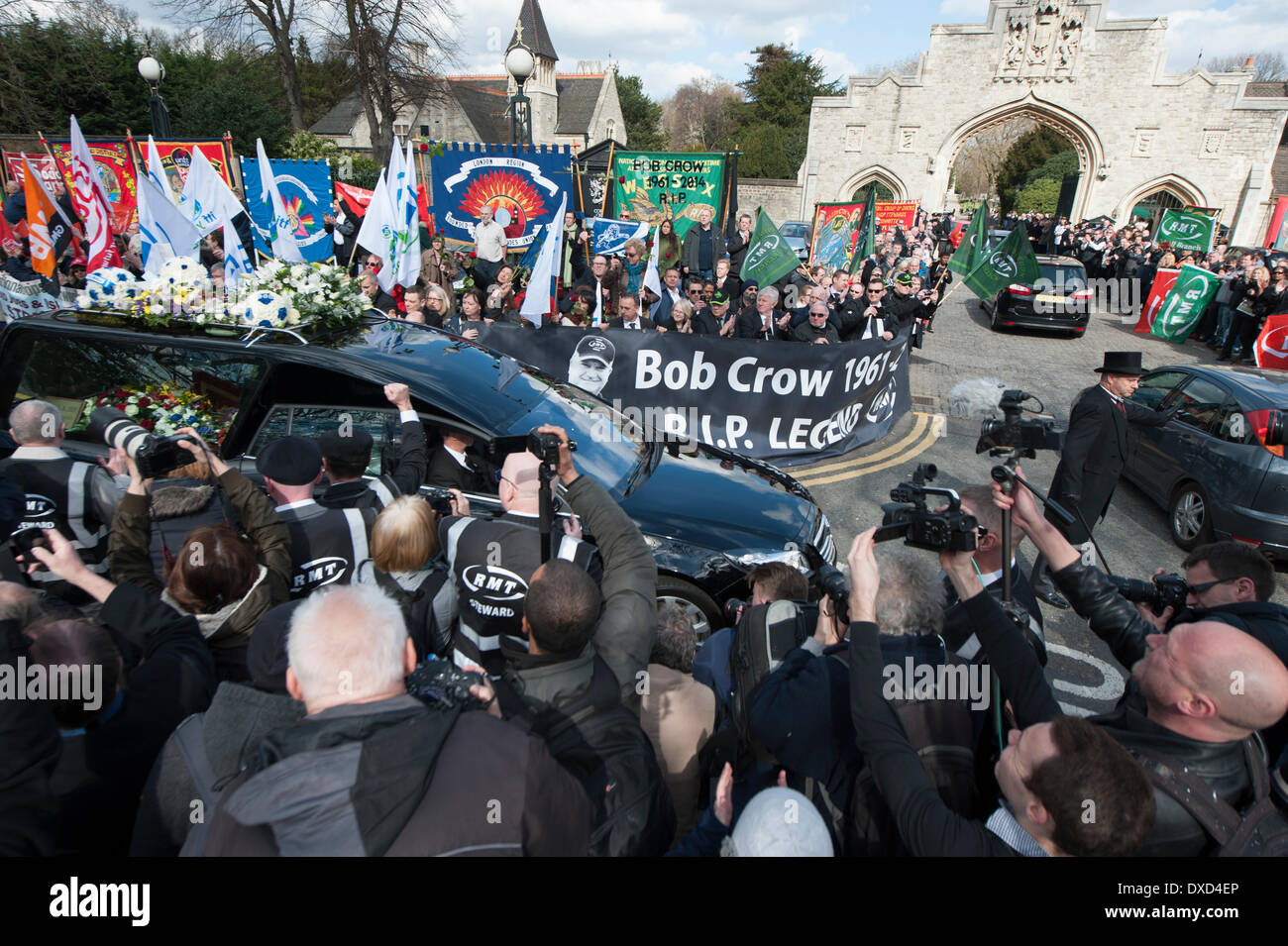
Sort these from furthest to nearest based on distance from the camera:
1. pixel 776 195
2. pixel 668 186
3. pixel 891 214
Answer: pixel 776 195, pixel 891 214, pixel 668 186

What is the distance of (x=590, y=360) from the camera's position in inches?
281

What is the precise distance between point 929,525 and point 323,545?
244 centimetres

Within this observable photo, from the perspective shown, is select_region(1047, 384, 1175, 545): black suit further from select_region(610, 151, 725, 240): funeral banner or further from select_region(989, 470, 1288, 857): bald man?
select_region(610, 151, 725, 240): funeral banner

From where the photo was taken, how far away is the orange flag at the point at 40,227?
28.7ft

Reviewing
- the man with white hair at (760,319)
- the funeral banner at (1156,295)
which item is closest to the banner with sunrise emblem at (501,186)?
the man with white hair at (760,319)

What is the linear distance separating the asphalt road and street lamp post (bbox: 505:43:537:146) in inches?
248

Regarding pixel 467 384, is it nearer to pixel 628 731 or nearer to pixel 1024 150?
pixel 628 731

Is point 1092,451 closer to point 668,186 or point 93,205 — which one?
point 668,186

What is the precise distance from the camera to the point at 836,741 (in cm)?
204

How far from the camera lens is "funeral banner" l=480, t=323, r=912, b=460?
712 centimetres

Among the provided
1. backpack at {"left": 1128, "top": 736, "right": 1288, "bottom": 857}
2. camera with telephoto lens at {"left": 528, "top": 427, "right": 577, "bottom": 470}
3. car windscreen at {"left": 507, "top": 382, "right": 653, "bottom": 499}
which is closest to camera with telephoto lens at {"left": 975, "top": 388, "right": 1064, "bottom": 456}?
backpack at {"left": 1128, "top": 736, "right": 1288, "bottom": 857}

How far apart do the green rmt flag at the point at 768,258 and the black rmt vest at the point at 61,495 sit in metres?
8.17

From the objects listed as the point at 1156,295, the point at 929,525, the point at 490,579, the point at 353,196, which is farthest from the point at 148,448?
the point at 1156,295

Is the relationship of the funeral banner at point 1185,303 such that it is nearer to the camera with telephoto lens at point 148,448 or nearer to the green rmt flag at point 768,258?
the green rmt flag at point 768,258
